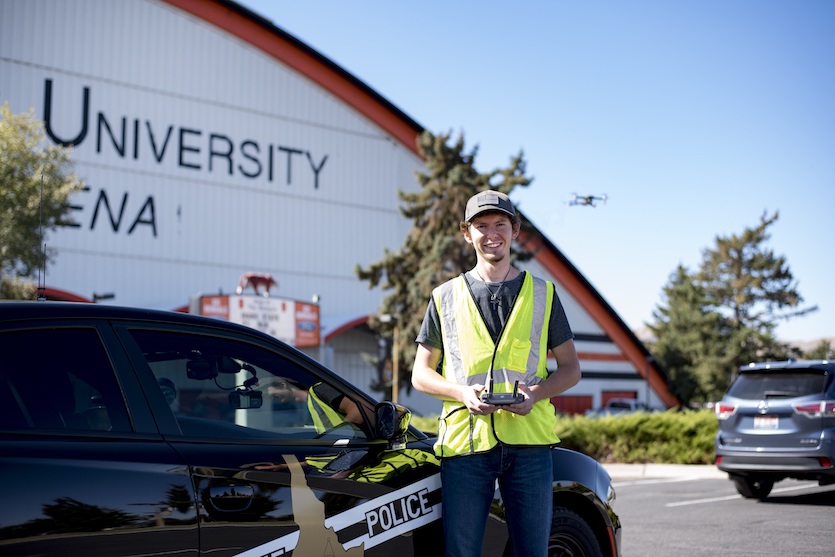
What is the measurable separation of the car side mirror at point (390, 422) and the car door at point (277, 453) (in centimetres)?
4

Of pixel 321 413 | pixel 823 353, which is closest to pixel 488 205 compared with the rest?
pixel 321 413

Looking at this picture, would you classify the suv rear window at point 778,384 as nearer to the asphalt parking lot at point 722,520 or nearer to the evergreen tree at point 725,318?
the asphalt parking lot at point 722,520

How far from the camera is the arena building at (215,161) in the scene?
32.2 m

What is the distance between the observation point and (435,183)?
1291 inches

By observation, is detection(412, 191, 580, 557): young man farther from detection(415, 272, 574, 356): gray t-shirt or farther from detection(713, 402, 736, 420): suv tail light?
detection(713, 402, 736, 420): suv tail light

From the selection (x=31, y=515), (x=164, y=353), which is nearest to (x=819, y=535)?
(x=164, y=353)

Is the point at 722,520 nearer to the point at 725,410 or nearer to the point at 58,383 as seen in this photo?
the point at 725,410

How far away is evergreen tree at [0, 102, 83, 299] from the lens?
69.1 ft

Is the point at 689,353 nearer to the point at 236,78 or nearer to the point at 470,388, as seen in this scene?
the point at 236,78

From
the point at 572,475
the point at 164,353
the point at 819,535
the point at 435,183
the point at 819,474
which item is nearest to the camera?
the point at 164,353

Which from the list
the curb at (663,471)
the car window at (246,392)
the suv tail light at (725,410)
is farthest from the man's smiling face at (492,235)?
the curb at (663,471)

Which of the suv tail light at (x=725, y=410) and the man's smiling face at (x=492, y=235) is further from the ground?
the man's smiling face at (x=492, y=235)

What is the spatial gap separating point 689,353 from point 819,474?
204ft

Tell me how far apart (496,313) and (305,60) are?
36834 millimetres
